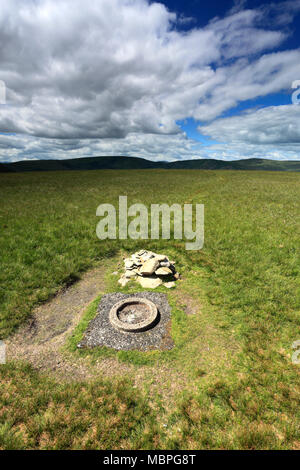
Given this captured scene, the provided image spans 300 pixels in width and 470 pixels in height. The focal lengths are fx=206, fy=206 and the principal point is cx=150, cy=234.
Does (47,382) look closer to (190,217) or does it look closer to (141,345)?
(141,345)

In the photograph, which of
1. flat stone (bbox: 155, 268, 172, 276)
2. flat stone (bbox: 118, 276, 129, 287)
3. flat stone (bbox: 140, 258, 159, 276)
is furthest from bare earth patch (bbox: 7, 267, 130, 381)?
flat stone (bbox: 155, 268, 172, 276)

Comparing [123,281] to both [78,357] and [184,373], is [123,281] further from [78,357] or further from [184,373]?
[184,373]

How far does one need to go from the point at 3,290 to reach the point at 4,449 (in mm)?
5840

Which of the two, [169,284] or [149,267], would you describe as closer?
[169,284]

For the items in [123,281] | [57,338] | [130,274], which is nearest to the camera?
[57,338]

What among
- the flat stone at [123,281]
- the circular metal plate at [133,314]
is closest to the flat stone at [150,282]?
the flat stone at [123,281]

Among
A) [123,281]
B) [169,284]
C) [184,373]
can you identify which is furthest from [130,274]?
[184,373]

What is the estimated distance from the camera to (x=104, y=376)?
571 centimetres

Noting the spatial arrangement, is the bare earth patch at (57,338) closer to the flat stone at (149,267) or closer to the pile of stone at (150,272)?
the pile of stone at (150,272)

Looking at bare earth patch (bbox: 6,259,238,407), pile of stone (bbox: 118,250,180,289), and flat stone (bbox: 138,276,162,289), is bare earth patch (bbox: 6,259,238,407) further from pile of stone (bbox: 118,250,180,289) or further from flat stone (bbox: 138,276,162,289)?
pile of stone (bbox: 118,250,180,289)

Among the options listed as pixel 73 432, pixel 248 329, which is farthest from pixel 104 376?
pixel 248 329

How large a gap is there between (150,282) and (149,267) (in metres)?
0.73

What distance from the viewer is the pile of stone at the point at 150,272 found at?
32.5 ft

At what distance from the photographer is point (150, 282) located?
32.4 ft
